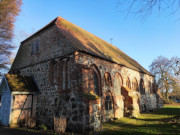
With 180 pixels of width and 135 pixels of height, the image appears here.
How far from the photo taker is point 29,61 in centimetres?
1324

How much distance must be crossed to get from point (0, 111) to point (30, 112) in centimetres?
249

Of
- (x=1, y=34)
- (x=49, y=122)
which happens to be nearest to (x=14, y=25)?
(x=1, y=34)

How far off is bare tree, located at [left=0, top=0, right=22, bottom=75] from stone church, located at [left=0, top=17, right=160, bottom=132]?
3026 mm

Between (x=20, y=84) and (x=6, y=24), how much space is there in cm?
904

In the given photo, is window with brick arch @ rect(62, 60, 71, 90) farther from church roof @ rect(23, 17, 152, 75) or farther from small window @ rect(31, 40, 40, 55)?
small window @ rect(31, 40, 40, 55)

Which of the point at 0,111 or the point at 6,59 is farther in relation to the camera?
the point at 6,59

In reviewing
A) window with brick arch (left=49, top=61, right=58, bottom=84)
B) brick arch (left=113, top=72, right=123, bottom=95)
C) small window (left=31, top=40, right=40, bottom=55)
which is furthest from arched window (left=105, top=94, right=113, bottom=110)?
small window (left=31, top=40, right=40, bottom=55)

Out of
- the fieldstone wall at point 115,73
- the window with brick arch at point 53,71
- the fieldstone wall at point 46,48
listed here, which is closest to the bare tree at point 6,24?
the fieldstone wall at point 46,48

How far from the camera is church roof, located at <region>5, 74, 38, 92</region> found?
1013 cm

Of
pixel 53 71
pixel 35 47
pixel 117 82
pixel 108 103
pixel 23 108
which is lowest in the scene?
pixel 23 108

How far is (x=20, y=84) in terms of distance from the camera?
425 inches

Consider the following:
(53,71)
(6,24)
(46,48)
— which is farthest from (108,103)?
(6,24)

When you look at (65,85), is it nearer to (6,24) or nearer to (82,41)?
(82,41)

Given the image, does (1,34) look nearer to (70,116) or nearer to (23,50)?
(23,50)
